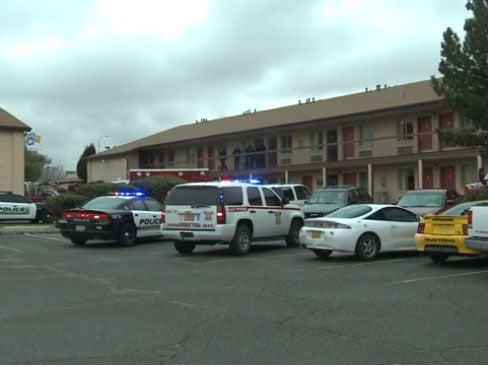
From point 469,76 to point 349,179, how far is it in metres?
16.1

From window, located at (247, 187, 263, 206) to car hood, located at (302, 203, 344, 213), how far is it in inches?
200

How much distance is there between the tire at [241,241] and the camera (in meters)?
15.5

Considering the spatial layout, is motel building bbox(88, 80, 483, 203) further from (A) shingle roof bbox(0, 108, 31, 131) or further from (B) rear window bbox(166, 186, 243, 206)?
(B) rear window bbox(166, 186, 243, 206)

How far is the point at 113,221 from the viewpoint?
17625 millimetres

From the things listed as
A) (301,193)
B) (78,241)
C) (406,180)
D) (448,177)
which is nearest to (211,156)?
(406,180)

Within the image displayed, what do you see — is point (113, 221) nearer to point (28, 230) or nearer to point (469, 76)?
point (28, 230)

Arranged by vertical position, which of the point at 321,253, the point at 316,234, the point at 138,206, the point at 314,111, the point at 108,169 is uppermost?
the point at 314,111

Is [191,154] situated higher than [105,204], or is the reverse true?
[191,154]

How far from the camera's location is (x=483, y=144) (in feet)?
73.4

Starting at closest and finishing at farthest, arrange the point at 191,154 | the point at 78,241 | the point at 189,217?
the point at 189,217 → the point at 78,241 → the point at 191,154

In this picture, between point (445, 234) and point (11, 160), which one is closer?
point (445, 234)

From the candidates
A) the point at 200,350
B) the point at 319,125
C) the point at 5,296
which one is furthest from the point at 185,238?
the point at 319,125

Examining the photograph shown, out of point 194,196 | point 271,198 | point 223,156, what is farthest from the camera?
point 223,156

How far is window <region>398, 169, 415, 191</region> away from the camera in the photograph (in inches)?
1362
